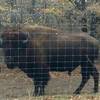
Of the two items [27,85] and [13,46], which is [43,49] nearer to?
[13,46]

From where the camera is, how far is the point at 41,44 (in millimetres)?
9992

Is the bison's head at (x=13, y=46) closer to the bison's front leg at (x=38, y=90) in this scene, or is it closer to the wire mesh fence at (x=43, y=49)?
the wire mesh fence at (x=43, y=49)

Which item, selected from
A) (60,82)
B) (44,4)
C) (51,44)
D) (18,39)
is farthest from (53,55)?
(44,4)

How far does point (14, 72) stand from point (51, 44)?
3096mm

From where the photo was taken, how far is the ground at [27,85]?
32.1 feet

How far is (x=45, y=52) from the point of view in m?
10.2

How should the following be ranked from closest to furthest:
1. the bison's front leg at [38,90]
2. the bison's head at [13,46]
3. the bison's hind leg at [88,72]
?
1. the bison's front leg at [38,90]
2. the bison's head at [13,46]
3. the bison's hind leg at [88,72]

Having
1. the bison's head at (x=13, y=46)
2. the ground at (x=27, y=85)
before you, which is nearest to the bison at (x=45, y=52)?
the bison's head at (x=13, y=46)

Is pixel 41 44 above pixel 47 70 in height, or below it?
above

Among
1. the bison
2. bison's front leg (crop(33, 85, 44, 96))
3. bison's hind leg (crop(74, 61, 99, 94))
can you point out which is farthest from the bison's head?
bison's hind leg (crop(74, 61, 99, 94))

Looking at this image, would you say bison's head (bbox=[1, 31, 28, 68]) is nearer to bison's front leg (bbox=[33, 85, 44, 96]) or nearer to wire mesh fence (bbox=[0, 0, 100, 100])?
wire mesh fence (bbox=[0, 0, 100, 100])

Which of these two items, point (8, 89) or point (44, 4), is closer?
point (8, 89)

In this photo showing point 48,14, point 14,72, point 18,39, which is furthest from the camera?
point 14,72

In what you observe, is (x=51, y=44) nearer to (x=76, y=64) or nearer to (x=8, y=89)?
(x=76, y=64)
